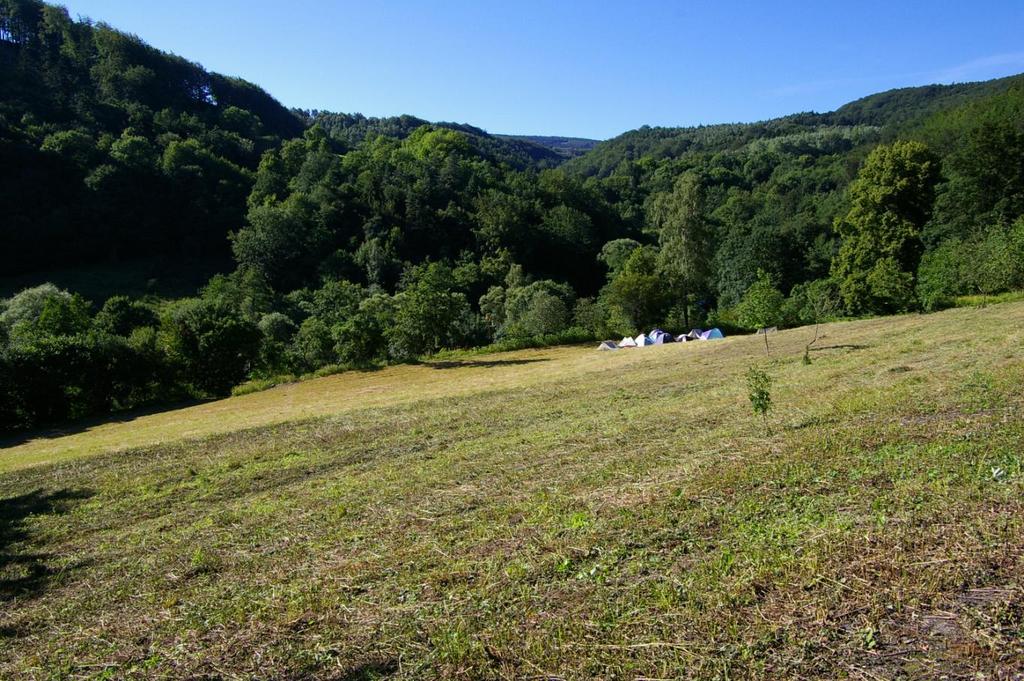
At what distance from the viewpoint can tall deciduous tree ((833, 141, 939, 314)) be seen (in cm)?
4081

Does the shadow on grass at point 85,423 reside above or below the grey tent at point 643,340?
above

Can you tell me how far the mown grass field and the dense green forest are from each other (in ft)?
59.7

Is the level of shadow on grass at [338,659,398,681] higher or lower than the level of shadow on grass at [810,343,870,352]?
higher

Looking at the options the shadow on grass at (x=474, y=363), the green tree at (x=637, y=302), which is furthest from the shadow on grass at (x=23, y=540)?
the green tree at (x=637, y=302)

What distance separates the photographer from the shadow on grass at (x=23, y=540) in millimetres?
6820

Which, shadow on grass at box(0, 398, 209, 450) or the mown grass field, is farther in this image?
shadow on grass at box(0, 398, 209, 450)

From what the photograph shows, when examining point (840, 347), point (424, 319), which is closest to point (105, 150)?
point (424, 319)

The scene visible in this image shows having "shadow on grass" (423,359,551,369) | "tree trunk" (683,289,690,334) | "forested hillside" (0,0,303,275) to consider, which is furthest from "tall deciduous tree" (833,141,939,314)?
"forested hillside" (0,0,303,275)

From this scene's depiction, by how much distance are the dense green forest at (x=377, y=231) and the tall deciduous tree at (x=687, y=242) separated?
0.25 m

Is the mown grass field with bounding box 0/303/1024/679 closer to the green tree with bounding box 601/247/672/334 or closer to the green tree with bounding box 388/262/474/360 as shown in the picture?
the green tree with bounding box 388/262/474/360

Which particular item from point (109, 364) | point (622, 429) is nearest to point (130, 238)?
point (109, 364)

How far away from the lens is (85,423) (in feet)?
87.5

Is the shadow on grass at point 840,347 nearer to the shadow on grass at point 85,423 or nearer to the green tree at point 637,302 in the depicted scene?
the green tree at point 637,302

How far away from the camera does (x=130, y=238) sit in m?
74.3
